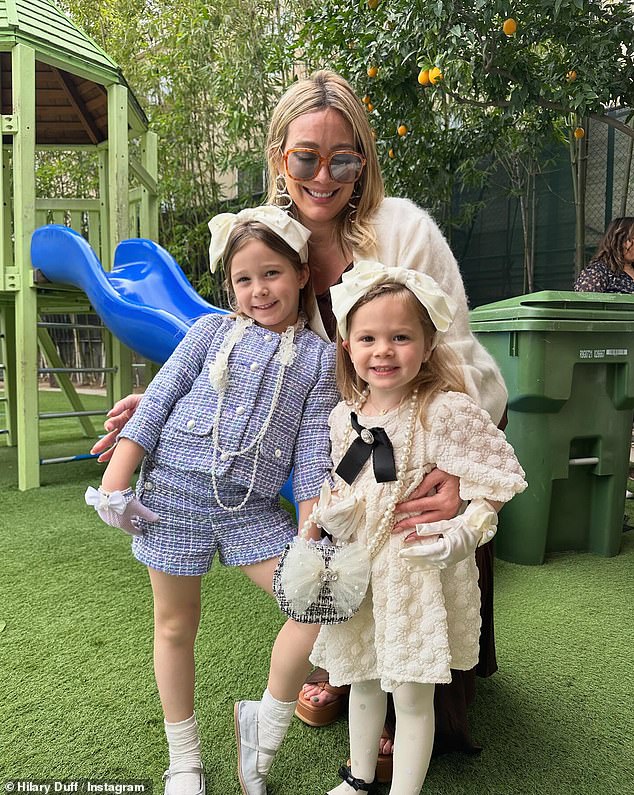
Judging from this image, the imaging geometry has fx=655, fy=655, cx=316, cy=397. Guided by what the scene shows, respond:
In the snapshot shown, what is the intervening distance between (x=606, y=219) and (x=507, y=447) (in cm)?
499

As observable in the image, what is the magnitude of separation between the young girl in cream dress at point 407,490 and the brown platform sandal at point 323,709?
1.46ft

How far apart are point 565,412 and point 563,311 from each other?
1.44 ft

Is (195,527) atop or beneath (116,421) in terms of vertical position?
beneath

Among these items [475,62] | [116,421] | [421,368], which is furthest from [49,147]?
[421,368]

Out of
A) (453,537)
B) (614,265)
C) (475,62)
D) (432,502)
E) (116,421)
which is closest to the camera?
(453,537)

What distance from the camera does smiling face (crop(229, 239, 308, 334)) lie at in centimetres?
136

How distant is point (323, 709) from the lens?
1680 millimetres

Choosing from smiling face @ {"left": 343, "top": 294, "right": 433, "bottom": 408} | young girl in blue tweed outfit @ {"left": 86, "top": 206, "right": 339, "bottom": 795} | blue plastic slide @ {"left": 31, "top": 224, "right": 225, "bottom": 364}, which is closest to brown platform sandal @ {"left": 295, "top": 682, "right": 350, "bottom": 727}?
young girl in blue tweed outfit @ {"left": 86, "top": 206, "right": 339, "bottom": 795}

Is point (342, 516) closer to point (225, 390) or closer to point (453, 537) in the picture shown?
point (453, 537)

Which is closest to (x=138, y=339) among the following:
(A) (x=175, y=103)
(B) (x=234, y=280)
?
(B) (x=234, y=280)

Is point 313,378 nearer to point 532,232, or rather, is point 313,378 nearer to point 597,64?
point 597,64

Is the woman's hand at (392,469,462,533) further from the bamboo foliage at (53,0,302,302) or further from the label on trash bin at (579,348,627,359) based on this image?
the bamboo foliage at (53,0,302,302)

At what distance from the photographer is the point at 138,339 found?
133 inches

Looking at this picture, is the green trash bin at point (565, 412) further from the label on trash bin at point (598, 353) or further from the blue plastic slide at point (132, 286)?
the blue plastic slide at point (132, 286)
